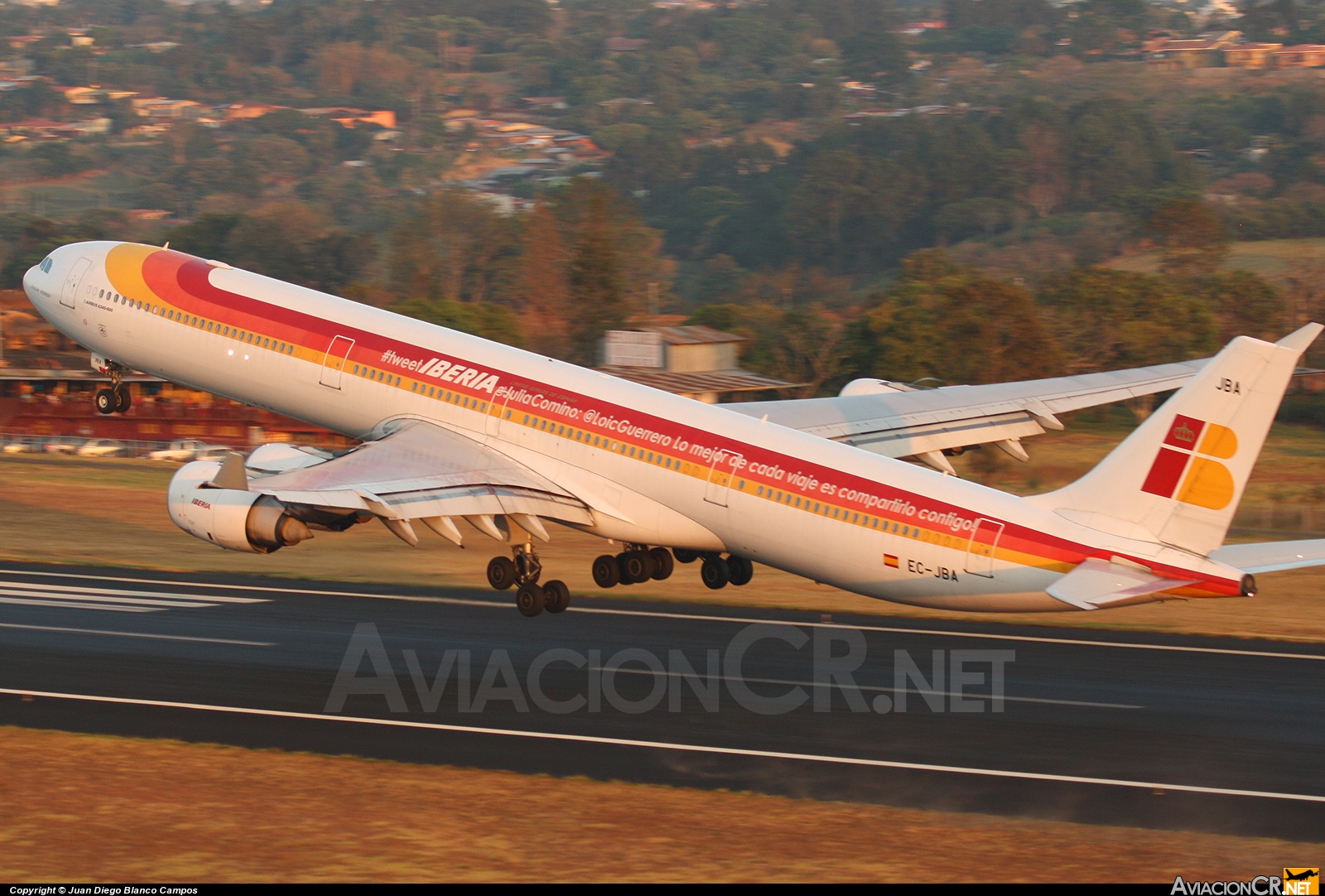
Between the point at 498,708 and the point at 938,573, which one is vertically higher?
the point at 938,573

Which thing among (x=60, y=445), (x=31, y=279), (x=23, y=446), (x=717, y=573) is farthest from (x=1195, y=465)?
(x=23, y=446)

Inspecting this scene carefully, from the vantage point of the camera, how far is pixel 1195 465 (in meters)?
31.0

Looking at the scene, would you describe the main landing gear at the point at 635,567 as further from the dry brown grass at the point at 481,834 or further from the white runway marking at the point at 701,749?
the dry brown grass at the point at 481,834

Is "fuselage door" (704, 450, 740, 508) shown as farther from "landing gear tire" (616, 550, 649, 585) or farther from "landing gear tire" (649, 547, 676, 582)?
"landing gear tire" (616, 550, 649, 585)

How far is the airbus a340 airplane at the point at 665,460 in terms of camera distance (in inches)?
1239

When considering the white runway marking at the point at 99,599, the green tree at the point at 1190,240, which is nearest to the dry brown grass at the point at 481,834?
the white runway marking at the point at 99,599

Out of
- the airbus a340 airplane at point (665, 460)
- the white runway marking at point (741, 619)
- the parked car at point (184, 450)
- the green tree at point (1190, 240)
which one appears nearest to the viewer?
the airbus a340 airplane at point (665, 460)

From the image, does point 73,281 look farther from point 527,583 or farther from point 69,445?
point 69,445

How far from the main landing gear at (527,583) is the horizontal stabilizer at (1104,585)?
1322cm

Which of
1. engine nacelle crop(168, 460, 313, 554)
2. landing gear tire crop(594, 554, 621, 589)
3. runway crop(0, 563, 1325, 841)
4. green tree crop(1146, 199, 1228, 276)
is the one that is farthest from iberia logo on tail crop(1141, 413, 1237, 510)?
green tree crop(1146, 199, 1228, 276)
